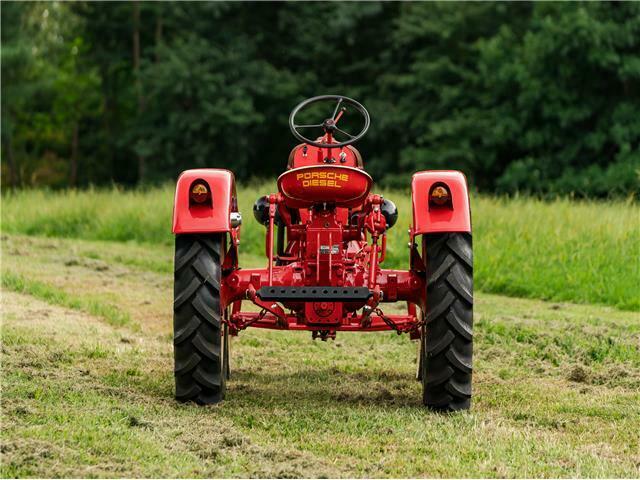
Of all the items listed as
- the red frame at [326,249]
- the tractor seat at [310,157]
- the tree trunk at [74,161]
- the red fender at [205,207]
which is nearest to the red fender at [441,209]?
the red frame at [326,249]

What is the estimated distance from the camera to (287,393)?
704 cm

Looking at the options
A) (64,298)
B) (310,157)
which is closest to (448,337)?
(310,157)

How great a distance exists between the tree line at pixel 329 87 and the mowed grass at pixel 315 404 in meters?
16.1

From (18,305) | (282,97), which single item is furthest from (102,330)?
(282,97)

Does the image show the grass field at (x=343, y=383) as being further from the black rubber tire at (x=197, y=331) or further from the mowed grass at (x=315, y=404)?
the black rubber tire at (x=197, y=331)

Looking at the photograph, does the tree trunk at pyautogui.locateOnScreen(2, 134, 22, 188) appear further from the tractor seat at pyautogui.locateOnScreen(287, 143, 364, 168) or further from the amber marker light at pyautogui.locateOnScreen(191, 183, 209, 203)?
the amber marker light at pyautogui.locateOnScreen(191, 183, 209, 203)

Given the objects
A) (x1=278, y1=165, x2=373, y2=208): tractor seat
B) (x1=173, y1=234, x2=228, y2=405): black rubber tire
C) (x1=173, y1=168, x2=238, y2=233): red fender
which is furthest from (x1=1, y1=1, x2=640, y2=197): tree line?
(x1=278, y1=165, x2=373, y2=208): tractor seat

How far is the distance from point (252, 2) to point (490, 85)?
10326mm

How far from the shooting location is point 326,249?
21.6 feet

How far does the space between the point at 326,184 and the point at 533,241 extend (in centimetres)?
721

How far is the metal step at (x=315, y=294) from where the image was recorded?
6211mm

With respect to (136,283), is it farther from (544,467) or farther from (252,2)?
(252,2)

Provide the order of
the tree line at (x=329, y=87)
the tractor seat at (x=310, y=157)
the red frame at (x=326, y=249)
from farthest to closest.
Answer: the tree line at (x=329, y=87)
the tractor seat at (x=310, y=157)
the red frame at (x=326, y=249)

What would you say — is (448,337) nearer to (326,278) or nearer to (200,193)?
(326,278)
